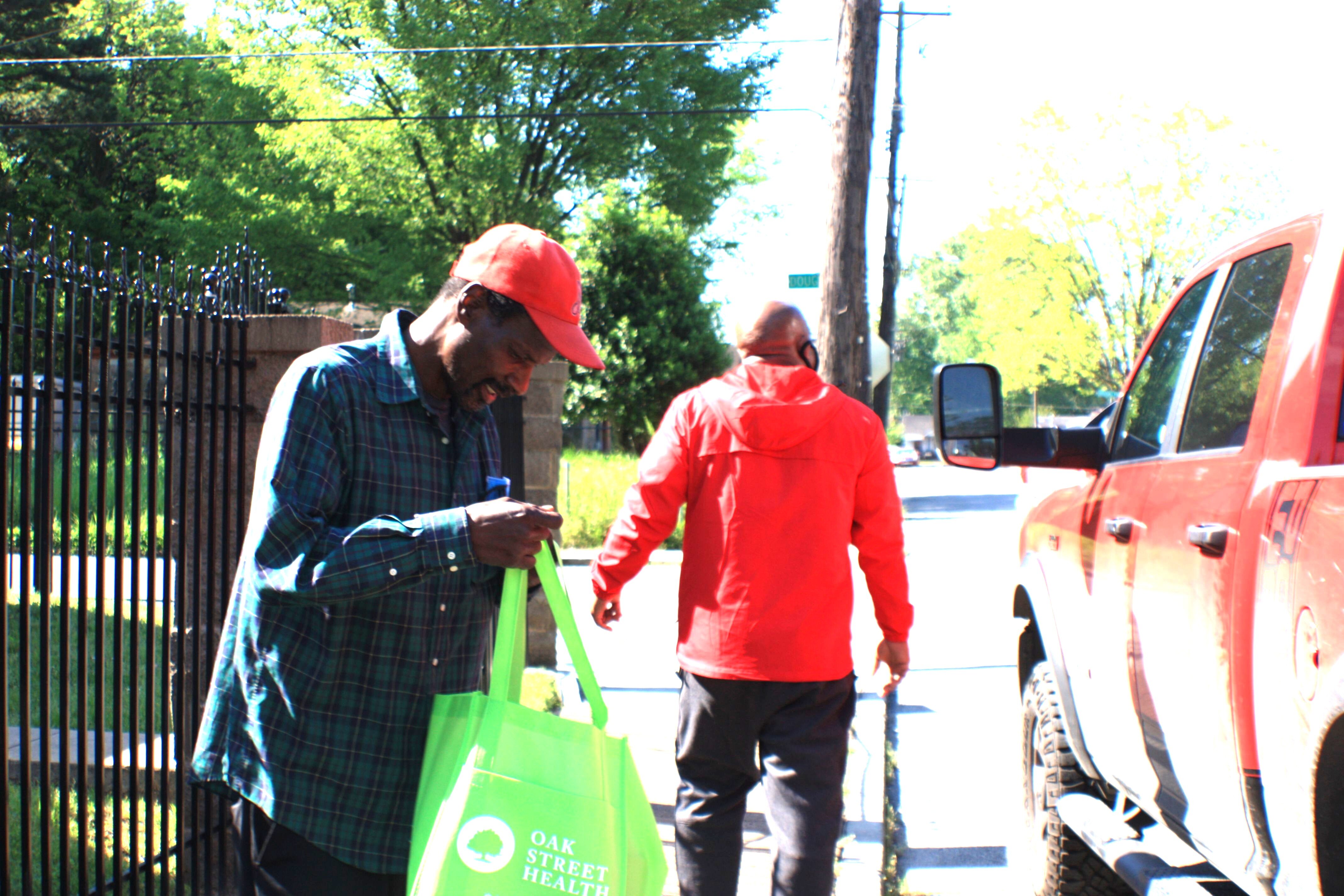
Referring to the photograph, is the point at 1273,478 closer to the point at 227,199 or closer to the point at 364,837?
the point at 364,837

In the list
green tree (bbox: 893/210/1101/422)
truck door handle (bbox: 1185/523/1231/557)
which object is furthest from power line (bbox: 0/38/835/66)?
truck door handle (bbox: 1185/523/1231/557)

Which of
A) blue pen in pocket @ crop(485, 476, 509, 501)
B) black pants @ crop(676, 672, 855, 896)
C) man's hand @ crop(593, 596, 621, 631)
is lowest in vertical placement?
black pants @ crop(676, 672, 855, 896)

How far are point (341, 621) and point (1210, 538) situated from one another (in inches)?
69.1

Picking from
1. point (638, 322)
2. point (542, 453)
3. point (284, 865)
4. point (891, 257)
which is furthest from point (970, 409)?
point (891, 257)

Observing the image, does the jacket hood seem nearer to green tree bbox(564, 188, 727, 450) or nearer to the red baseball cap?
the red baseball cap

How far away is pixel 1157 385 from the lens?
3.46m

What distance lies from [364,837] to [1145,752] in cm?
191

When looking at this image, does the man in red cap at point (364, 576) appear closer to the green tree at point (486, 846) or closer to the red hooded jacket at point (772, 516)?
the green tree at point (486, 846)

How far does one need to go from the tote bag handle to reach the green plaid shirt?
11cm

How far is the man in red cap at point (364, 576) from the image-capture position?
188 centimetres

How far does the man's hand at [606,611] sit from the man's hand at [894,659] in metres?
0.82

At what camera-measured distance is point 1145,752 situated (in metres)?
2.86

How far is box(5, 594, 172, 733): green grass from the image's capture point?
11.7 feet

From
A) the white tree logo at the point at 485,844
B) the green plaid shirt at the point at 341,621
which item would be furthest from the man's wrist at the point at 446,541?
the white tree logo at the point at 485,844
